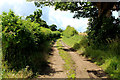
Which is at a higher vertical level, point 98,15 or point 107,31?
point 98,15

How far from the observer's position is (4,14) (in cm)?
575

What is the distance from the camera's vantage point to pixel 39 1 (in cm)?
1549

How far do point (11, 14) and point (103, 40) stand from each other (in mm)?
8659

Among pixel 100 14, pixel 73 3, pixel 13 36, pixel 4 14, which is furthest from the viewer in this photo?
pixel 73 3

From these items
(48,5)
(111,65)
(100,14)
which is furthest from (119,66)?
(48,5)

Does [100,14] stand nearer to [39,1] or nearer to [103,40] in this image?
[103,40]

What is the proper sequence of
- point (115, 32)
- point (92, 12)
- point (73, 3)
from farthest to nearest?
point (92, 12)
point (73, 3)
point (115, 32)

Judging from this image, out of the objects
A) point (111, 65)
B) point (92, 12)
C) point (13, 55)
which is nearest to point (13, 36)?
point (13, 55)

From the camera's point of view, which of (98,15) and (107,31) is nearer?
(107,31)

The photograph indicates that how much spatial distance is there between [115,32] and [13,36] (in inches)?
361

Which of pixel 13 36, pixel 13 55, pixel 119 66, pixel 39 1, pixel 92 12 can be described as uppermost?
pixel 39 1

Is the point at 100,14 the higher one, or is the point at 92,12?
the point at 92,12

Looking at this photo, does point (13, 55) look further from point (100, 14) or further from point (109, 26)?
point (100, 14)

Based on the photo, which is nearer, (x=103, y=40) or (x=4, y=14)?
(x=4, y=14)
